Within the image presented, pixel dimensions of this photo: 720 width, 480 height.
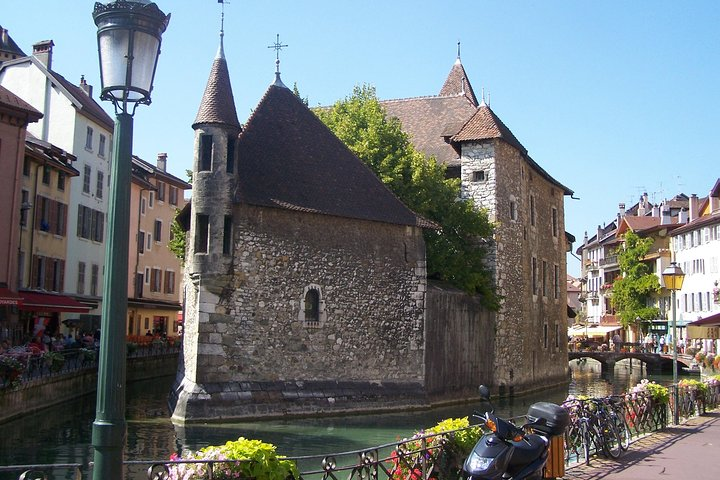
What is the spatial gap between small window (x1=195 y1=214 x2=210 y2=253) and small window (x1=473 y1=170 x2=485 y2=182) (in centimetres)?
1178

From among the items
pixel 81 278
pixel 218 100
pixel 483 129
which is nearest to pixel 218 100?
pixel 218 100

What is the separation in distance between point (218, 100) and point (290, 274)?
16.8ft

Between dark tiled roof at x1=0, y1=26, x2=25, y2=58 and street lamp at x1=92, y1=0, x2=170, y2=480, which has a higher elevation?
dark tiled roof at x1=0, y1=26, x2=25, y2=58

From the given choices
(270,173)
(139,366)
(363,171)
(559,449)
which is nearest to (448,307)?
(363,171)

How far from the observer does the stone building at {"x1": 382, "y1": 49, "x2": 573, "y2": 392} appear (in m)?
28.4

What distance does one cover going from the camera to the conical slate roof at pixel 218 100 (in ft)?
66.7

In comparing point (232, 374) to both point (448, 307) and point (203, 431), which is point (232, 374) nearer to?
point (203, 431)

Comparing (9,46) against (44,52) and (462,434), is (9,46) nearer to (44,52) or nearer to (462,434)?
(44,52)

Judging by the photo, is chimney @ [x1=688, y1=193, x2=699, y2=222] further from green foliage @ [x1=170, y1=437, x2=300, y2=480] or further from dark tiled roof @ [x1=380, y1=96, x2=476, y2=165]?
green foliage @ [x1=170, y1=437, x2=300, y2=480]

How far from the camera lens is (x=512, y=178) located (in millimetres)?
29797

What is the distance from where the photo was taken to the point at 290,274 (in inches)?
849

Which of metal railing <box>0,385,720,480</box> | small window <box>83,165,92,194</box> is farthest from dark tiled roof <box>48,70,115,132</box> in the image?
metal railing <box>0,385,720,480</box>

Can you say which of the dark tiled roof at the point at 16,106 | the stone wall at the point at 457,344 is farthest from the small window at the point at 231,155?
the dark tiled roof at the point at 16,106

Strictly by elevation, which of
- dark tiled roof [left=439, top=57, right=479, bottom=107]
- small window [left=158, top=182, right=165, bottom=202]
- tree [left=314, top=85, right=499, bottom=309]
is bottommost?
tree [left=314, top=85, right=499, bottom=309]
